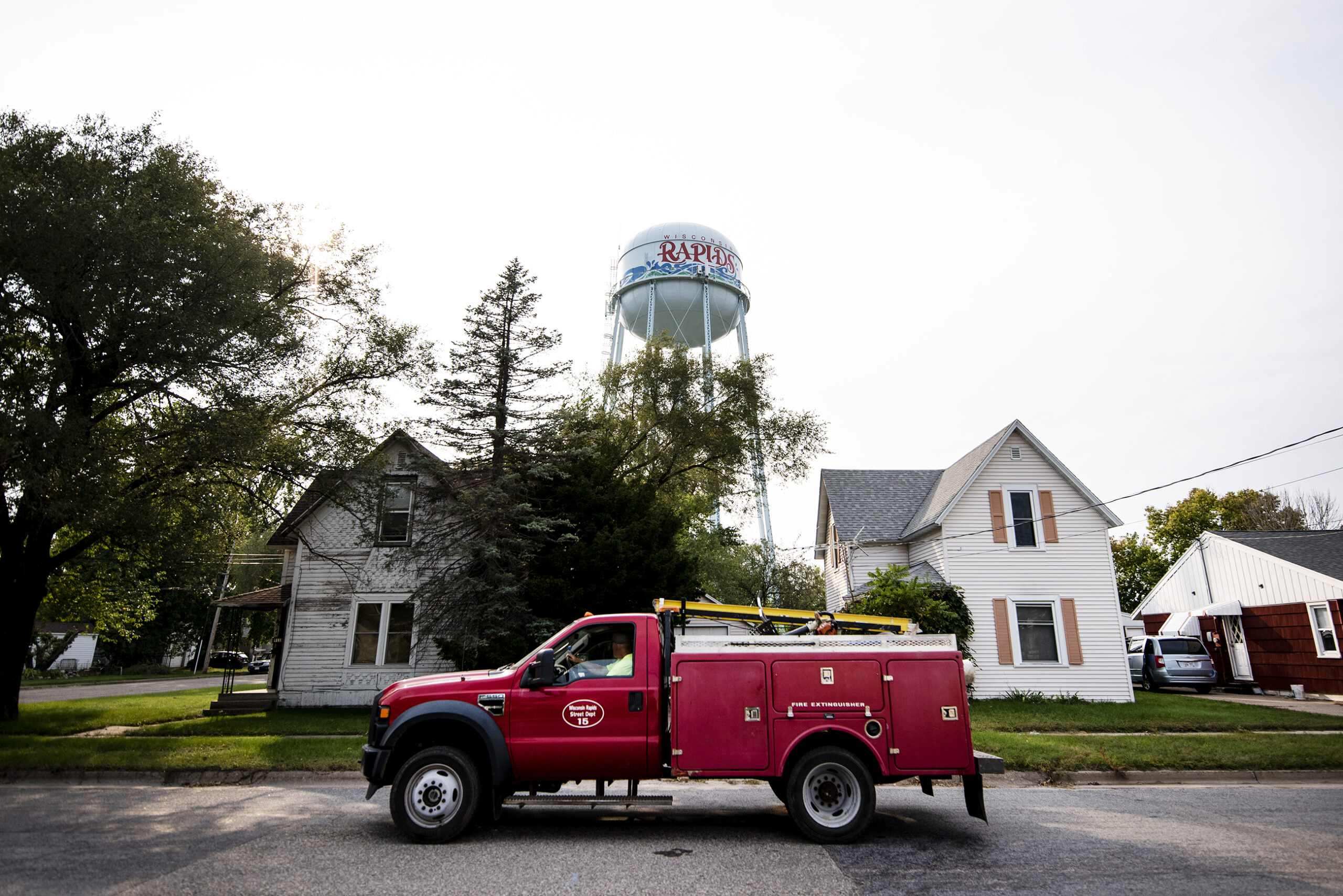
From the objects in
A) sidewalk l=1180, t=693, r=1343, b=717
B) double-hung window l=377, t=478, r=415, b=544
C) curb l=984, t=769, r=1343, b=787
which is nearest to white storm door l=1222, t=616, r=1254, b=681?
sidewalk l=1180, t=693, r=1343, b=717

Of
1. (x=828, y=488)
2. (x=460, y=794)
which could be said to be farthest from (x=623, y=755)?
(x=828, y=488)

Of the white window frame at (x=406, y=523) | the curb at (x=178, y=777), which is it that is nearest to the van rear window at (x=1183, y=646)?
the white window frame at (x=406, y=523)

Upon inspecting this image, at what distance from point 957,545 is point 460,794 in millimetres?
18346

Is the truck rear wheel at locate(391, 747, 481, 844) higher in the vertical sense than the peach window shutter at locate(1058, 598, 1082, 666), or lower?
lower

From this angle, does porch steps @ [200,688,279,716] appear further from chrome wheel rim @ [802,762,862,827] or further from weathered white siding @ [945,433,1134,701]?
weathered white siding @ [945,433,1134,701]

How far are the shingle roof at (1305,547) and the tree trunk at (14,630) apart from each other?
33417 millimetres

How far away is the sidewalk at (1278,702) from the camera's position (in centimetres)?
1861

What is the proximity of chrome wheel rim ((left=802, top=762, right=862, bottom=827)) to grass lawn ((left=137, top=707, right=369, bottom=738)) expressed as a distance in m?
10.4

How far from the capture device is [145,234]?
13.2m

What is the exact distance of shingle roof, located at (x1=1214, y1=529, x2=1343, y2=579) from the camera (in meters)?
23.2

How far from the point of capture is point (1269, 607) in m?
24.7

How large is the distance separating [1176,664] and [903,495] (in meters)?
10.00

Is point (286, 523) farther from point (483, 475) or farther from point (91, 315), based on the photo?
point (91, 315)

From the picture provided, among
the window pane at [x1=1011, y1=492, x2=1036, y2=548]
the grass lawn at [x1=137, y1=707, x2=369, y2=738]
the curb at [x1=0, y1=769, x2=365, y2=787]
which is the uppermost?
the window pane at [x1=1011, y1=492, x2=1036, y2=548]
